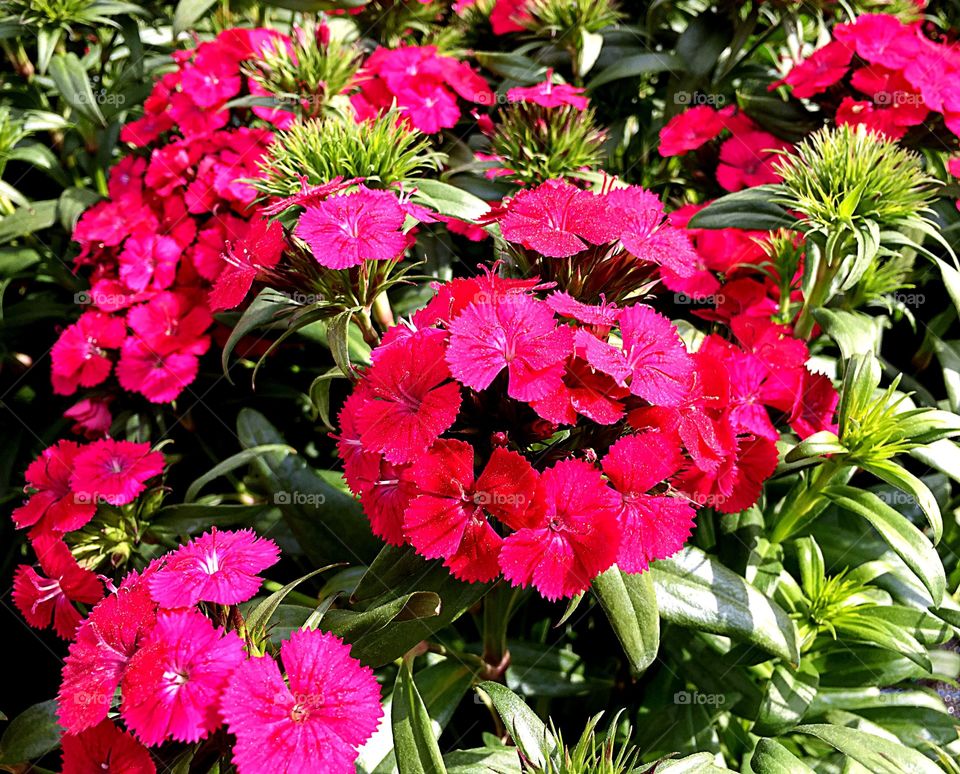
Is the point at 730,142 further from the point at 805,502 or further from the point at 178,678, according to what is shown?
the point at 178,678

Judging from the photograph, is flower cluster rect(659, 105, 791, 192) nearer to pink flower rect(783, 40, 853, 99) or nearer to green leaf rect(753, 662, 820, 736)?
pink flower rect(783, 40, 853, 99)

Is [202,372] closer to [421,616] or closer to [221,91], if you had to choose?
[221,91]

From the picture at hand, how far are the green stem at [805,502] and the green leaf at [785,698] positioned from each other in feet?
0.83

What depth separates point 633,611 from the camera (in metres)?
1.19

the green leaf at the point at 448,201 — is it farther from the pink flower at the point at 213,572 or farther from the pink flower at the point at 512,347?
the pink flower at the point at 213,572

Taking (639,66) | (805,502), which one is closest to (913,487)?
(805,502)

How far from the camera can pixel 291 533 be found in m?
1.75

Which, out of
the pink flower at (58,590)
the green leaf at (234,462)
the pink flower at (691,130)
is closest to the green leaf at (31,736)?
the pink flower at (58,590)

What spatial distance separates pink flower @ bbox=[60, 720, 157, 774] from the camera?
3.05 ft

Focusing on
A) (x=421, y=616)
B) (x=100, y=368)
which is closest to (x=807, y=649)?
(x=421, y=616)

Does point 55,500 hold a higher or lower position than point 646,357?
lower

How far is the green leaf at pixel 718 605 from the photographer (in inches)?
51.8

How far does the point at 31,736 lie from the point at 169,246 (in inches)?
42.3

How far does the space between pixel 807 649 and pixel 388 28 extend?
1.94 metres
